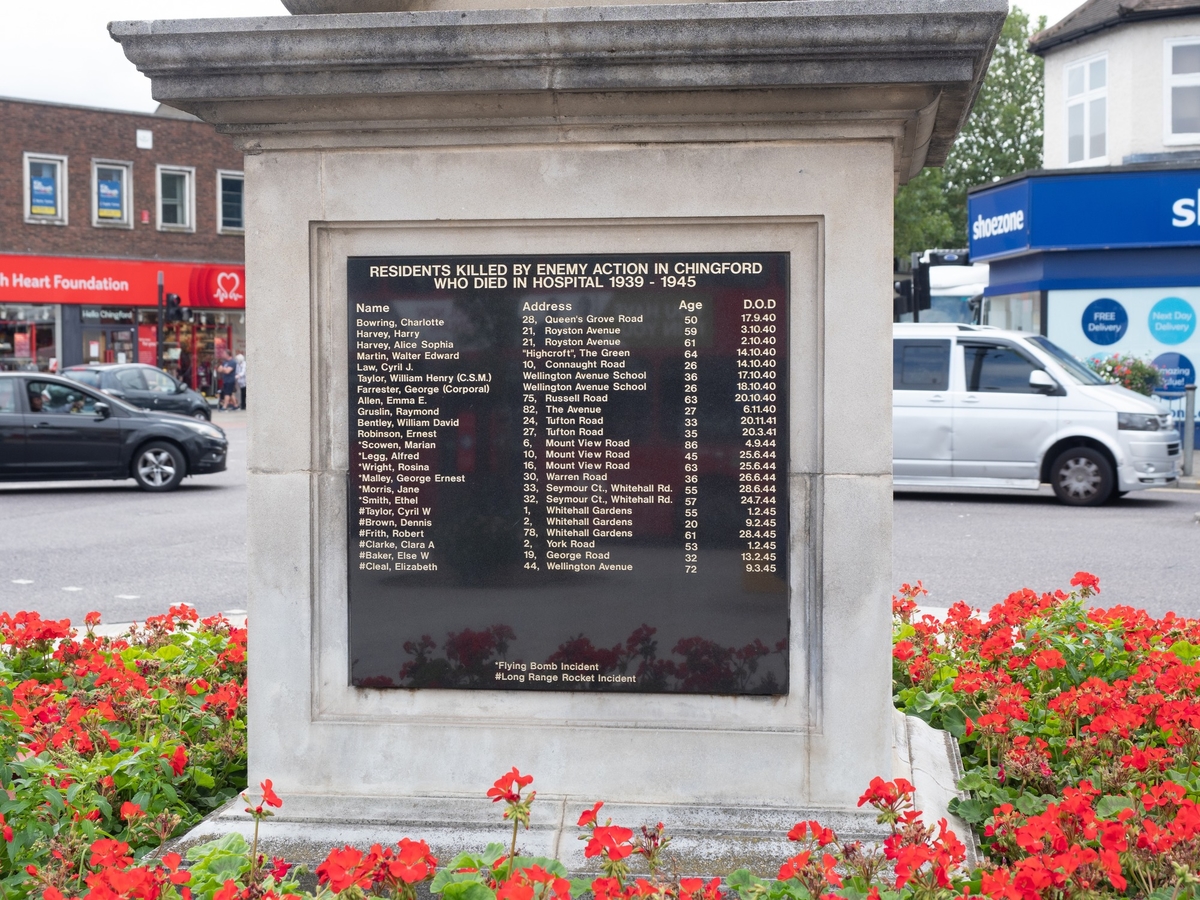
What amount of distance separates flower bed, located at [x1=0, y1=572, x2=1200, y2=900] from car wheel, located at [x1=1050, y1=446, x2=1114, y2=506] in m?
9.13

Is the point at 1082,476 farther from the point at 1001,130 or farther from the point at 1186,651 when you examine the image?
the point at 1001,130

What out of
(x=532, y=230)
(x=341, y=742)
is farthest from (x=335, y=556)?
(x=532, y=230)

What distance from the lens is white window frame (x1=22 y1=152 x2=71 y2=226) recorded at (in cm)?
3756

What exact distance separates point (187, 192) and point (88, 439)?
26454 millimetres

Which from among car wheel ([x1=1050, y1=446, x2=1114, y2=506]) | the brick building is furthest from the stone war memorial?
the brick building

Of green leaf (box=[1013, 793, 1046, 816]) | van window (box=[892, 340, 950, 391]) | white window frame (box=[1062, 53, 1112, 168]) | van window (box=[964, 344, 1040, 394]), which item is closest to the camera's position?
green leaf (box=[1013, 793, 1046, 816])

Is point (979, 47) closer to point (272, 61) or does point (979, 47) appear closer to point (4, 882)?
point (272, 61)

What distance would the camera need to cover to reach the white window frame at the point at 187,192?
40.2 metres

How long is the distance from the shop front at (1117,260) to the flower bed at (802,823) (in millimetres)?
17146

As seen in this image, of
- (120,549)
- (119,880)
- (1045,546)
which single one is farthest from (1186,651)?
(120,549)

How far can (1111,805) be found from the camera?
11.5 feet

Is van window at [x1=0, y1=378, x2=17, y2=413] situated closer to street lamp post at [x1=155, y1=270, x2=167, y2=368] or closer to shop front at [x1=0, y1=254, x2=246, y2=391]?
shop front at [x1=0, y1=254, x2=246, y2=391]

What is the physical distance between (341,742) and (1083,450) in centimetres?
1233

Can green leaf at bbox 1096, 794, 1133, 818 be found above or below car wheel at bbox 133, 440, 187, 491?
below
